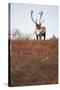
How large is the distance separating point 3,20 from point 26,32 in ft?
0.65

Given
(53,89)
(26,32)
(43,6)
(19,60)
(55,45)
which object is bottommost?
(53,89)

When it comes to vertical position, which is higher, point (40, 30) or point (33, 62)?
point (40, 30)

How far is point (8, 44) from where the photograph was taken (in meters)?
1.55

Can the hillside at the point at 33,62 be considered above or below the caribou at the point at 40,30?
below

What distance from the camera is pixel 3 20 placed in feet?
5.06

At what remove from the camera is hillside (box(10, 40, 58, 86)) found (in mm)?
1555

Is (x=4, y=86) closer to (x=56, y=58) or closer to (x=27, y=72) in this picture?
(x=27, y=72)

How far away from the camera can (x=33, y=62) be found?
1.59 meters

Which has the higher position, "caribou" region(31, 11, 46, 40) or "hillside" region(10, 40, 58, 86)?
"caribou" region(31, 11, 46, 40)

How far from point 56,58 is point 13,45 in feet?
1.18

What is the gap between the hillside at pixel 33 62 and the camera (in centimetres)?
155

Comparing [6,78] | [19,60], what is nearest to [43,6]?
[19,60]

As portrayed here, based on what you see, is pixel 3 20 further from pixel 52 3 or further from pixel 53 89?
pixel 53 89

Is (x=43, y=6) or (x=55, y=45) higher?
(x=43, y=6)
